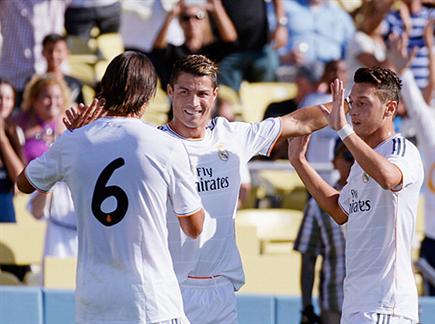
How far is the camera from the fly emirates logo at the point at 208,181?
6086 mm

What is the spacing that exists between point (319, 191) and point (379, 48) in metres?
5.60

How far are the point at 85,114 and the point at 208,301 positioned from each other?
4.20 feet

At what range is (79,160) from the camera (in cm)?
513

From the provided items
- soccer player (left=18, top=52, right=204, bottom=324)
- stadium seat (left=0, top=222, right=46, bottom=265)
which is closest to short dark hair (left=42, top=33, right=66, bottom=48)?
stadium seat (left=0, top=222, right=46, bottom=265)

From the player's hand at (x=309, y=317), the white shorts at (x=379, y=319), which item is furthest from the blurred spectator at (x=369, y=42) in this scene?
the white shorts at (x=379, y=319)

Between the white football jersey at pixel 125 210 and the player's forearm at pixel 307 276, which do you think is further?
the player's forearm at pixel 307 276

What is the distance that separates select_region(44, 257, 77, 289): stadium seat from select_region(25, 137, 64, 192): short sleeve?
3.16m

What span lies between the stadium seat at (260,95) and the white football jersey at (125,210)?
7112 millimetres

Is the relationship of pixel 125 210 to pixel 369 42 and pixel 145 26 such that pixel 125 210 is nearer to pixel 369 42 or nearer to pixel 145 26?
pixel 369 42

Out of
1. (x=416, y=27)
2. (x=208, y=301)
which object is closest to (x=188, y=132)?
(x=208, y=301)

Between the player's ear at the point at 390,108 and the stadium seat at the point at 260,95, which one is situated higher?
the stadium seat at the point at 260,95

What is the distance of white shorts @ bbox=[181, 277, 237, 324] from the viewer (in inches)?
238

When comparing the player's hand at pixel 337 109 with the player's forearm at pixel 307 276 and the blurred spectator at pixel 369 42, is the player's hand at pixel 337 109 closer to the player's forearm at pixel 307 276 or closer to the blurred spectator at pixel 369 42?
the player's forearm at pixel 307 276

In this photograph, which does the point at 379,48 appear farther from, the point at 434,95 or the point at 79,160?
the point at 79,160
